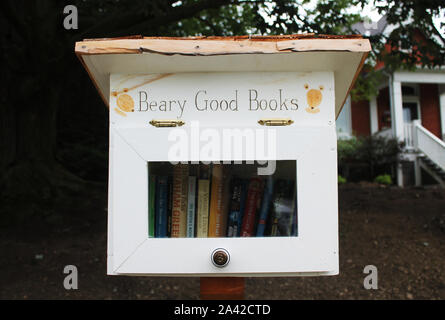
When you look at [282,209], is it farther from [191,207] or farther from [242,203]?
[191,207]

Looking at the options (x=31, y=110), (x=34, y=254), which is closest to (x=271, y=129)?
(x=34, y=254)

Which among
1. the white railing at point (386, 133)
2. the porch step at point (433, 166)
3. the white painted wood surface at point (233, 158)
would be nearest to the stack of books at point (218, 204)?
the white painted wood surface at point (233, 158)

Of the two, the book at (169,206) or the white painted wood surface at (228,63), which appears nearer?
the white painted wood surface at (228,63)

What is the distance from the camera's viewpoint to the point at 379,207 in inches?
221

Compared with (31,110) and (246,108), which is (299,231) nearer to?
(246,108)

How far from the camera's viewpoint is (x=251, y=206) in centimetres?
157

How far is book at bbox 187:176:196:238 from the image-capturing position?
1.49 m

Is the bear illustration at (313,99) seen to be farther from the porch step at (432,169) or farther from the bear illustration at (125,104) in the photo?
the porch step at (432,169)

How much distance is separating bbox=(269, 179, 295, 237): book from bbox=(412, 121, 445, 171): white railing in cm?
941

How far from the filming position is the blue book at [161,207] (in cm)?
148

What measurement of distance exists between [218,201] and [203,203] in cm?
6

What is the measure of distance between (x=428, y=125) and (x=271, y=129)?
1305cm

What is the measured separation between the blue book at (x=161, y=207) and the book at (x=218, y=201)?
165 millimetres

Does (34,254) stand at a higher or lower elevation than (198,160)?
lower
